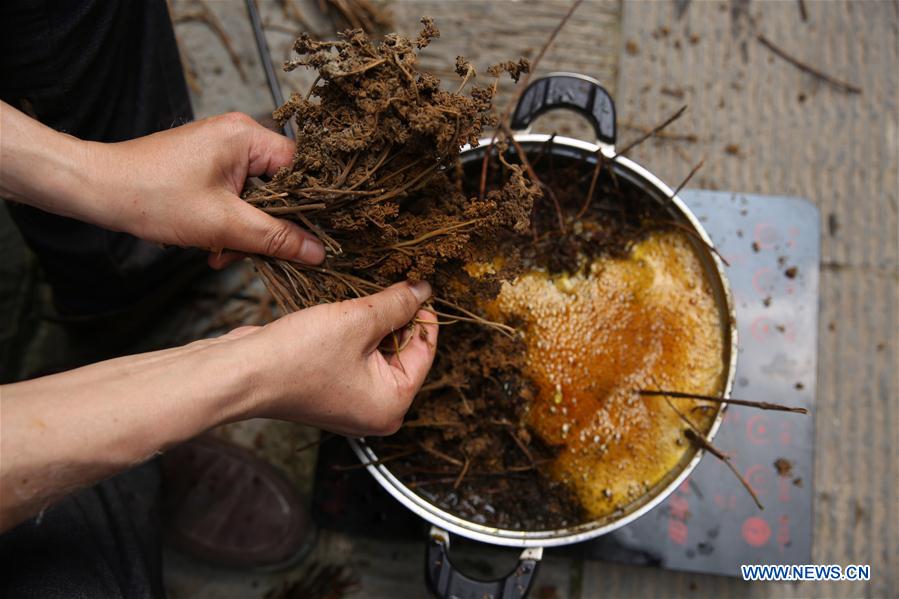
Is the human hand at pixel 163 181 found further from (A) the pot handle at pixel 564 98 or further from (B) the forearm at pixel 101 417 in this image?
(A) the pot handle at pixel 564 98

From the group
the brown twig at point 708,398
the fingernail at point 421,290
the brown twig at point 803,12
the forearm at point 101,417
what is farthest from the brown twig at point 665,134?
the forearm at point 101,417

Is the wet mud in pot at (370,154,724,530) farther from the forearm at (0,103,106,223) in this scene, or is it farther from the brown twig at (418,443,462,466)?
the forearm at (0,103,106,223)

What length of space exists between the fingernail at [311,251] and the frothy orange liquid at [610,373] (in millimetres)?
270

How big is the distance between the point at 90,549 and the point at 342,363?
1.72 feet

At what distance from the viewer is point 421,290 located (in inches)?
32.4

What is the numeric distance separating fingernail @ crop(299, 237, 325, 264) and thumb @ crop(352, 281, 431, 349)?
0.10 meters

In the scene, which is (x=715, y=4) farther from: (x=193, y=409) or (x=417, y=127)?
(x=193, y=409)

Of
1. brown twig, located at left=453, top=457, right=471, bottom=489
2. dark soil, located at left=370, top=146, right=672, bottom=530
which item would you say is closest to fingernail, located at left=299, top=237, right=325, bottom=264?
dark soil, located at left=370, top=146, right=672, bottom=530

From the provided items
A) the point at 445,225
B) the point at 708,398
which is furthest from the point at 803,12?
the point at 445,225

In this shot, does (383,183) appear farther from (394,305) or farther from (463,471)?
(463,471)

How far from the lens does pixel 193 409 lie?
63 cm

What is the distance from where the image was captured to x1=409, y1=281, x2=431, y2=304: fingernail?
81 cm

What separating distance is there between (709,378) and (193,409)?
0.74 metres

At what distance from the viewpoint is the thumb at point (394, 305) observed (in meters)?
0.75
